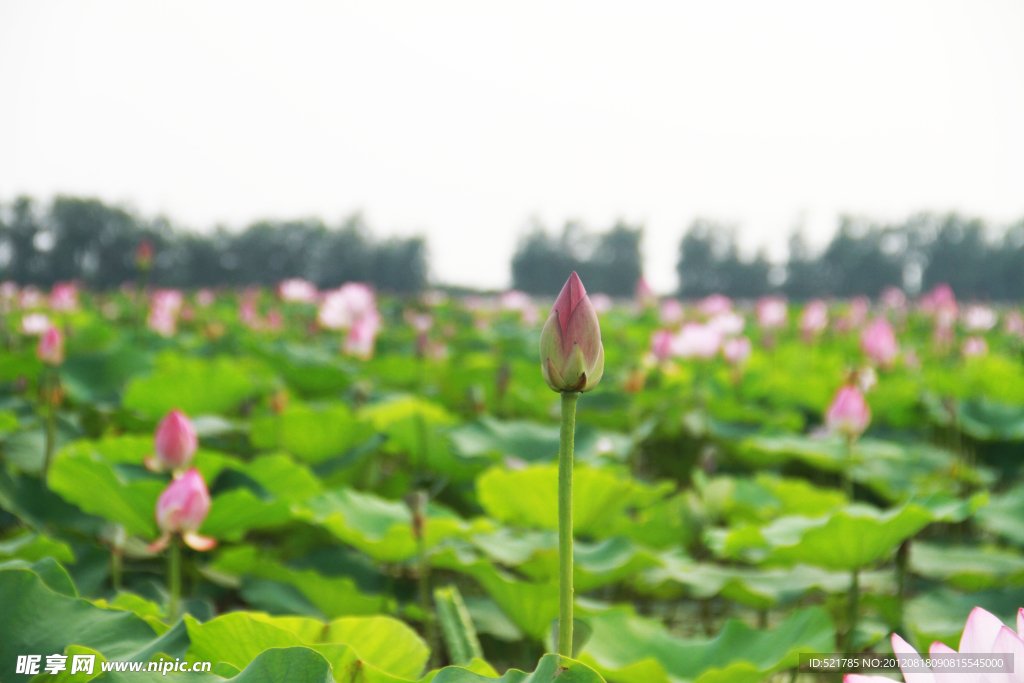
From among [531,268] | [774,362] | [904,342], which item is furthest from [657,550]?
[531,268]

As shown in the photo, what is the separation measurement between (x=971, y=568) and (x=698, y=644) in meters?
0.84

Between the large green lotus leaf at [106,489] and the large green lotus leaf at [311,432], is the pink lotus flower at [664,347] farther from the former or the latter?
the large green lotus leaf at [106,489]

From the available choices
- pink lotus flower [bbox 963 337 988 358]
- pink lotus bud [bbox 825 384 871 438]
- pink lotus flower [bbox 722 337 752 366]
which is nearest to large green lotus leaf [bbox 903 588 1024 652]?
pink lotus bud [bbox 825 384 871 438]

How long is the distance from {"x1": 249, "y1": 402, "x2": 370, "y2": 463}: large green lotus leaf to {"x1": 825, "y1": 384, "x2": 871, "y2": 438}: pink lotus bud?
129 centimetres

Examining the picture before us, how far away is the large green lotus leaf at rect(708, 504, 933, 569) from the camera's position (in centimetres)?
108

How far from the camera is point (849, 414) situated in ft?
5.50

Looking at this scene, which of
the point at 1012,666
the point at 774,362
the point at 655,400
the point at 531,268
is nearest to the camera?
the point at 1012,666

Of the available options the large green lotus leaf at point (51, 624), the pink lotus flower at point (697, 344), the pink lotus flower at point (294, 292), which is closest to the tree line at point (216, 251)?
the pink lotus flower at point (294, 292)

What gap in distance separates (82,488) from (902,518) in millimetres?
1459

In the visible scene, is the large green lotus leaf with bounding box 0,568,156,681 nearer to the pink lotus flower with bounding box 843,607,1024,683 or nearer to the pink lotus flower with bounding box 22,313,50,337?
the pink lotus flower with bounding box 843,607,1024,683

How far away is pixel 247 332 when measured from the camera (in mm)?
5113

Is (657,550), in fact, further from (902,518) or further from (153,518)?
(153,518)

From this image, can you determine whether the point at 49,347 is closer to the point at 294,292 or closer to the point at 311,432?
the point at 311,432

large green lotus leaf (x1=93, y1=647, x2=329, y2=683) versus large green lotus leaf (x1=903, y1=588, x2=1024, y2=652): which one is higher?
large green lotus leaf (x1=93, y1=647, x2=329, y2=683)
